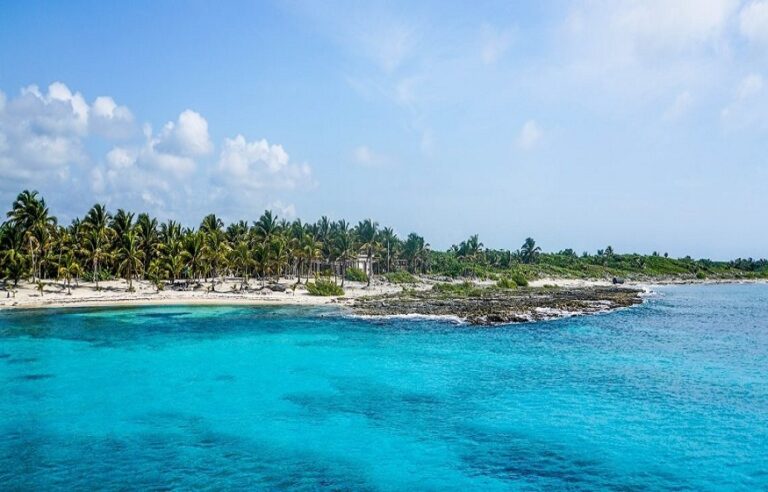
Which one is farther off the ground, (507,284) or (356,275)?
(356,275)

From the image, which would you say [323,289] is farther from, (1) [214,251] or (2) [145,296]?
(2) [145,296]

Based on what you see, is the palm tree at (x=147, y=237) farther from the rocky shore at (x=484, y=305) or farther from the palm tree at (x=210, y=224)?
the rocky shore at (x=484, y=305)

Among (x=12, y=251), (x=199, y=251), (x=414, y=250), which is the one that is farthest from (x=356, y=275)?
(x=12, y=251)

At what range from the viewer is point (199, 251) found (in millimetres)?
73938

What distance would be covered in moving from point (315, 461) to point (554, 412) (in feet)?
36.8

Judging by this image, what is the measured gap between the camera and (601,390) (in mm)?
26609

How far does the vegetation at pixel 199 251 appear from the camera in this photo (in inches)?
2596

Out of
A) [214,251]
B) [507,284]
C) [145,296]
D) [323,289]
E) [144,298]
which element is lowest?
[144,298]

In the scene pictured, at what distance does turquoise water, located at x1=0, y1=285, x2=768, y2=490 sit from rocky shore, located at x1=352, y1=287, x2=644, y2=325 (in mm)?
10909

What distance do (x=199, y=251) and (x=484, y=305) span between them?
40420 mm

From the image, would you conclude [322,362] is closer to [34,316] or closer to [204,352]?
[204,352]

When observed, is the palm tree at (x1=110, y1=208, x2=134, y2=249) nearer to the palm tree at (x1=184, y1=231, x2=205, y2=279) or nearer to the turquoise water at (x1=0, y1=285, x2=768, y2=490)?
the palm tree at (x1=184, y1=231, x2=205, y2=279)

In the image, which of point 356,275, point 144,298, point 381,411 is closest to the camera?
point 381,411

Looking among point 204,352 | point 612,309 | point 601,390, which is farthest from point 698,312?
point 204,352
